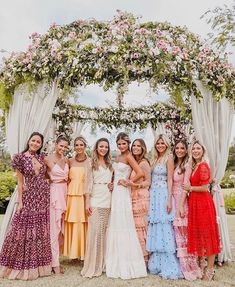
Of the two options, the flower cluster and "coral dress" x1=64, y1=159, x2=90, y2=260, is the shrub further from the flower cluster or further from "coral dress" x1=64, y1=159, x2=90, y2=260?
"coral dress" x1=64, y1=159, x2=90, y2=260

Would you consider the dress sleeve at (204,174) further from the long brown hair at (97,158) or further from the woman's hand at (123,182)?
the long brown hair at (97,158)

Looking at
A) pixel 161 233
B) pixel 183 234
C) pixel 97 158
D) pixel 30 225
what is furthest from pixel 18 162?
pixel 183 234

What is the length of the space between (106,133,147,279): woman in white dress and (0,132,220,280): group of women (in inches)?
0.5

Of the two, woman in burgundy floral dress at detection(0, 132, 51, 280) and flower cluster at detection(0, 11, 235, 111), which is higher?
A: flower cluster at detection(0, 11, 235, 111)

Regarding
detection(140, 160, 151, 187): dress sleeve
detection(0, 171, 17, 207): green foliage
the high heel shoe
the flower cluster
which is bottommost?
the high heel shoe

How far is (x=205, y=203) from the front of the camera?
567 centimetres

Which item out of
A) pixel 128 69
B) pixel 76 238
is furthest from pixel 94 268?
pixel 128 69

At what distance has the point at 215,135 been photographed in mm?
6496

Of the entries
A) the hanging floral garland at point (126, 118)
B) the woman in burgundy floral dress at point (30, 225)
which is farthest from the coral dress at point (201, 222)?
the hanging floral garland at point (126, 118)

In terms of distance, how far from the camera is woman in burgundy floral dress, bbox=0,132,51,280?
5590 mm

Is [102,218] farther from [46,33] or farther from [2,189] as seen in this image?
[2,189]

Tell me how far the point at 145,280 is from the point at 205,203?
4.33ft

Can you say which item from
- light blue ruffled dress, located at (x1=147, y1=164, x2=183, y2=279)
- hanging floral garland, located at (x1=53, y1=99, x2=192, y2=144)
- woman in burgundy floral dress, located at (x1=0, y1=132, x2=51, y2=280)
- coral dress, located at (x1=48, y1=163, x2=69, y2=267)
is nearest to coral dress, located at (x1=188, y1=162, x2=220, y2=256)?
light blue ruffled dress, located at (x1=147, y1=164, x2=183, y2=279)

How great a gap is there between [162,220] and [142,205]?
406 millimetres
